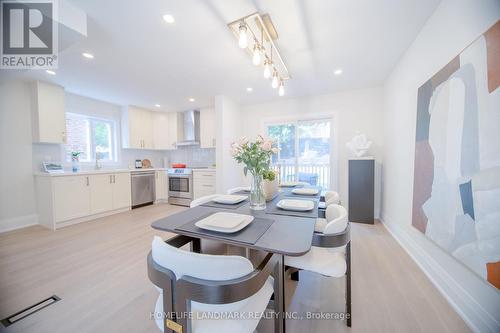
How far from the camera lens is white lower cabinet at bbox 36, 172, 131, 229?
113 inches

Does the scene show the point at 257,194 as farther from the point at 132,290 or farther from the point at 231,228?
the point at 132,290

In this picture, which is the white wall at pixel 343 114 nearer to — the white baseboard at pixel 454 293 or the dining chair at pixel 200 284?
the white baseboard at pixel 454 293

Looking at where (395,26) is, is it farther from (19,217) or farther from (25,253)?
(19,217)

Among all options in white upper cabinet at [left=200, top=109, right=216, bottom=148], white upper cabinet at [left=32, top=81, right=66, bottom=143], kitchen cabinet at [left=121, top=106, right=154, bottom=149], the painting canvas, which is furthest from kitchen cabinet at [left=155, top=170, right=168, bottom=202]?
the painting canvas

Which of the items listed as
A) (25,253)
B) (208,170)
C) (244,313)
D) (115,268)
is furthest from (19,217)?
(244,313)

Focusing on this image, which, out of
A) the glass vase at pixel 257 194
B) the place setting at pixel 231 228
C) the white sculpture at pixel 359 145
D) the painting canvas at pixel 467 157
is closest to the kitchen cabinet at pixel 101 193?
→ the place setting at pixel 231 228

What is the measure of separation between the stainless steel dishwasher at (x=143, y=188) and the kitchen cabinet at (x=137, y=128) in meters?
0.75

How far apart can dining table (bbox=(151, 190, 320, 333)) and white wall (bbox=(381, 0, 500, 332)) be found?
1.18 m

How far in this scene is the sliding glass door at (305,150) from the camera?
3.83 metres

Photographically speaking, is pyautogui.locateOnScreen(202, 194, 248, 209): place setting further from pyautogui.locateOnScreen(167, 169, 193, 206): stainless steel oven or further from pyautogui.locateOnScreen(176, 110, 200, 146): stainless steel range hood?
pyautogui.locateOnScreen(176, 110, 200, 146): stainless steel range hood

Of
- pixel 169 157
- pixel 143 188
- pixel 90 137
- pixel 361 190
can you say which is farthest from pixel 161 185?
pixel 361 190

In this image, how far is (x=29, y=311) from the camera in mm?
1330

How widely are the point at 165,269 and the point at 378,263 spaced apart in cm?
219

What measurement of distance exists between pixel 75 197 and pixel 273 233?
3777 millimetres
